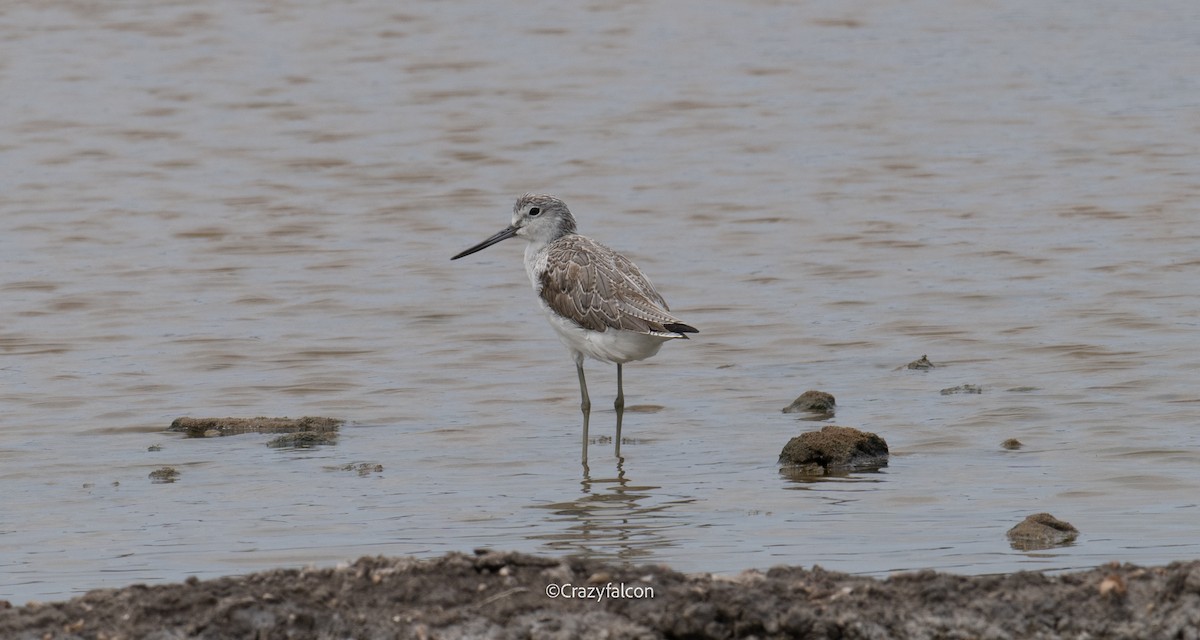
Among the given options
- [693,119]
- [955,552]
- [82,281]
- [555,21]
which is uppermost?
[555,21]

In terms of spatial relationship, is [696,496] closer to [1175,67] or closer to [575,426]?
[575,426]

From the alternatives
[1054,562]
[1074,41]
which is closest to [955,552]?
[1054,562]

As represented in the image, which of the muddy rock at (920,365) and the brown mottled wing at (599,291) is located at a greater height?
the brown mottled wing at (599,291)

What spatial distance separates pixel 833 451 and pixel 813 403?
4.93 ft

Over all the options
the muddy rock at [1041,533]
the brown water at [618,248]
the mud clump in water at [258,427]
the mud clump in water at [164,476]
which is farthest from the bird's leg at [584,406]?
the muddy rock at [1041,533]

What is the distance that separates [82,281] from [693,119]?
8557 millimetres

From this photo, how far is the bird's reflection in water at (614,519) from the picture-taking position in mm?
8117

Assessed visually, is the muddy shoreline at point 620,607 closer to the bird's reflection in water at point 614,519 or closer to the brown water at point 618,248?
the brown water at point 618,248

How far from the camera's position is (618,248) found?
16141 mm

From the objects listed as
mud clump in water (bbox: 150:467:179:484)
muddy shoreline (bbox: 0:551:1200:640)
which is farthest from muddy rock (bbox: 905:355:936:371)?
muddy shoreline (bbox: 0:551:1200:640)

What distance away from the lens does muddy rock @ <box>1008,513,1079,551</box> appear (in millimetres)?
7648

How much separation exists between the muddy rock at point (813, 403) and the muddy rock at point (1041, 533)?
3004 mm

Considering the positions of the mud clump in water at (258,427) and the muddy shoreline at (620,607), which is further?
the mud clump in water at (258,427)

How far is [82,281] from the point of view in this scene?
15.3 metres
